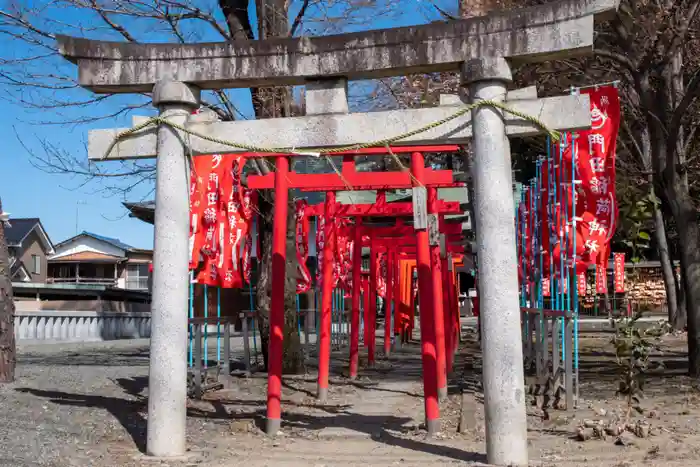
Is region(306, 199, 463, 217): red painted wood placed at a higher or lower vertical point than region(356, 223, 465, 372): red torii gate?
higher

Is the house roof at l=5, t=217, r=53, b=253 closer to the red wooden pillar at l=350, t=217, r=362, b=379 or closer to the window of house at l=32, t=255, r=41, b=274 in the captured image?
the window of house at l=32, t=255, r=41, b=274

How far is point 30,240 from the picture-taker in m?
43.4

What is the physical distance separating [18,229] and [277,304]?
3811 cm

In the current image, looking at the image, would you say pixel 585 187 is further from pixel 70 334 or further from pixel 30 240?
pixel 30 240

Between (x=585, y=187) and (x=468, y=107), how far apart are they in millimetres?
3704

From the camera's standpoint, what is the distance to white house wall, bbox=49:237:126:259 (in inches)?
1929

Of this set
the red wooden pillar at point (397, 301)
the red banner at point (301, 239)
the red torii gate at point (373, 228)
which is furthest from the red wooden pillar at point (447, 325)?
the red wooden pillar at point (397, 301)

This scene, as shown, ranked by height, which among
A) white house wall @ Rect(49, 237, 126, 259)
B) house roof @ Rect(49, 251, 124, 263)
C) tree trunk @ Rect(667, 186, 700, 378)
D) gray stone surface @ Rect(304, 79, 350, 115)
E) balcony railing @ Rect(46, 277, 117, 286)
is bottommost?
tree trunk @ Rect(667, 186, 700, 378)

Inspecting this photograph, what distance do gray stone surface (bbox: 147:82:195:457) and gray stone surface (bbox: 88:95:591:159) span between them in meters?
0.24

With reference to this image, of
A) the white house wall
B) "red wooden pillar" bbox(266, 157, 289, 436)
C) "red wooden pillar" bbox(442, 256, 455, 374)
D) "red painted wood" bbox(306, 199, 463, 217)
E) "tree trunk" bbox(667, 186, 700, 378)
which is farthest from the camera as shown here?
the white house wall

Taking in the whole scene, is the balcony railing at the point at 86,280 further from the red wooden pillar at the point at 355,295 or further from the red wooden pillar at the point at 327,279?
the red wooden pillar at the point at 327,279

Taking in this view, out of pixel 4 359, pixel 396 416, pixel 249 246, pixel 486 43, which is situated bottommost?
pixel 396 416

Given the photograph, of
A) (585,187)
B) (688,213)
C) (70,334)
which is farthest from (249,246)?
(70,334)

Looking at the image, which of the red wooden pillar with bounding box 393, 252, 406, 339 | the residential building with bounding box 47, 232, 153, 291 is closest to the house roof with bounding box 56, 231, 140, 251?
the residential building with bounding box 47, 232, 153, 291
